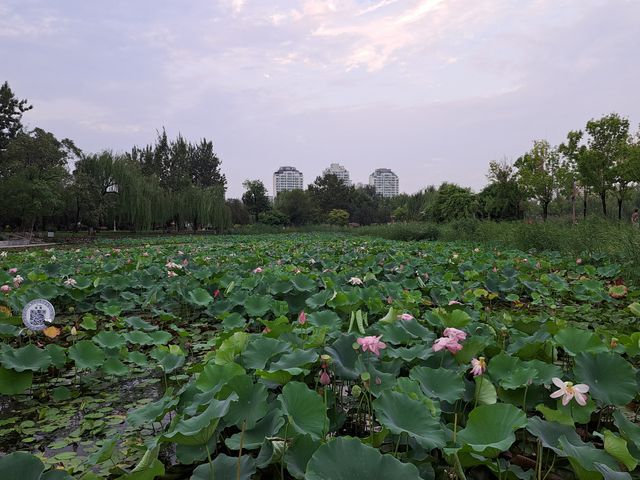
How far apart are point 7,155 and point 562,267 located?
76.1 ft

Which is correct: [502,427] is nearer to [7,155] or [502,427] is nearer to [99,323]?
[99,323]

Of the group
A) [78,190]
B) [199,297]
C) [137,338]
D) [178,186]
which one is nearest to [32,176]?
[78,190]

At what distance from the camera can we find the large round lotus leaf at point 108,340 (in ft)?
7.06

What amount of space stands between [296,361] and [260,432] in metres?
0.32

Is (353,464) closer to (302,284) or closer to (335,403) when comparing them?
(335,403)

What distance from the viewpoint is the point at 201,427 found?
1.01 m

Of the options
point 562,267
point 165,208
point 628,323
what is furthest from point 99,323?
point 165,208

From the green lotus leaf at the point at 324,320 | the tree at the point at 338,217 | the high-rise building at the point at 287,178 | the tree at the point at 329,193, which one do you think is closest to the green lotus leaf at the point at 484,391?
the green lotus leaf at the point at 324,320

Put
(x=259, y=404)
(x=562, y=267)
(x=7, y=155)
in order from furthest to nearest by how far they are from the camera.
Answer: (x=7, y=155), (x=562, y=267), (x=259, y=404)

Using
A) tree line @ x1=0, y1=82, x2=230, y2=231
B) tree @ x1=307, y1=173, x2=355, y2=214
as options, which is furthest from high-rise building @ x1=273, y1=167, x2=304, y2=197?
tree line @ x1=0, y1=82, x2=230, y2=231

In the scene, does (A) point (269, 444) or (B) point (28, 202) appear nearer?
(A) point (269, 444)

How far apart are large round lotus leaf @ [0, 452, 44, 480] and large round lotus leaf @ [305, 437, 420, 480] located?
608 millimetres

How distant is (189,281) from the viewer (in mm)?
3922

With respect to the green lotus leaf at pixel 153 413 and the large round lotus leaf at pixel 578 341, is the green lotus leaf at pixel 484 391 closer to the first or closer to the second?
the large round lotus leaf at pixel 578 341
